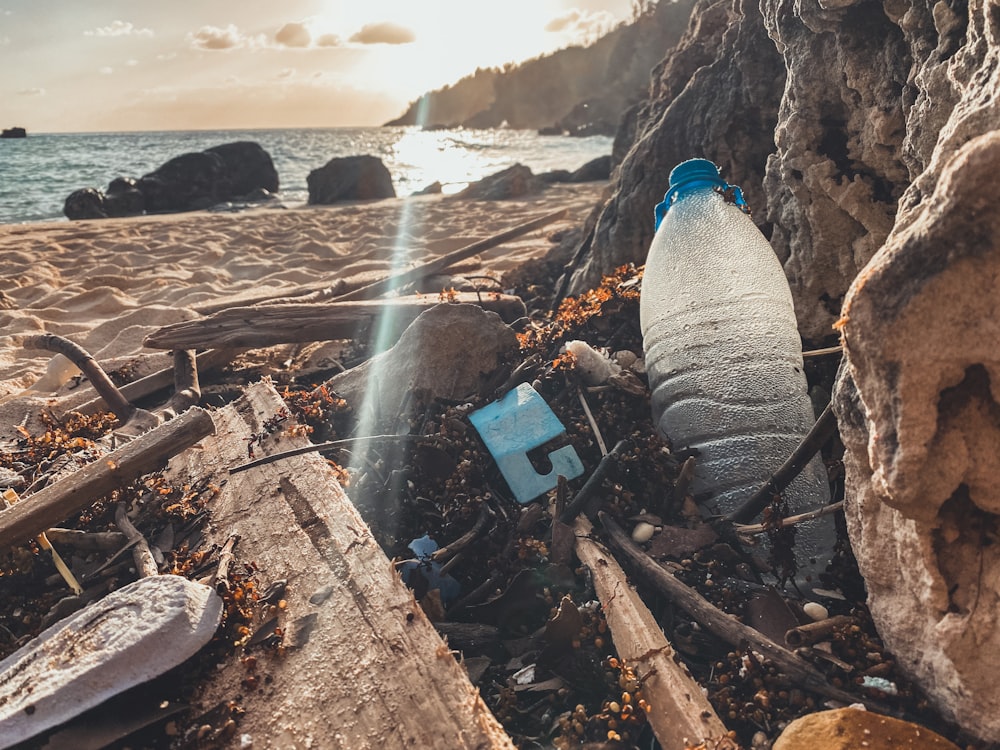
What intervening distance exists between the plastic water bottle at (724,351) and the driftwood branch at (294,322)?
1.56 m

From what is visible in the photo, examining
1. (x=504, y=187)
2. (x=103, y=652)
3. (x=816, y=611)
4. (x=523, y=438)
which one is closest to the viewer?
(x=103, y=652)

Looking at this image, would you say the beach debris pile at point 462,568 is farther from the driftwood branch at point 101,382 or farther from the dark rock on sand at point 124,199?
the dark rock on sand at point 124,199

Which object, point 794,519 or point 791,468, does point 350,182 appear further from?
point 794,519

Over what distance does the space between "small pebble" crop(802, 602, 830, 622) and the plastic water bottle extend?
0.81ft

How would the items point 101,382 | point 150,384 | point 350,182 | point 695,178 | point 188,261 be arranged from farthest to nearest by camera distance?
point 350,182 < point 188,261 < point 150,384 < point 101,382 < point 695,178

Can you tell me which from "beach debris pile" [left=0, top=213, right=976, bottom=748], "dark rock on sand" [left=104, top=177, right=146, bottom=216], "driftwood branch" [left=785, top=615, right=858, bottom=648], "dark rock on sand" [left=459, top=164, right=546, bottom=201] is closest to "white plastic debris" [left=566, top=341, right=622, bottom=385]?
"beach debris pile" [left=0, top=213, right=976, bottom=748]

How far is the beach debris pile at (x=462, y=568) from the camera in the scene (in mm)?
1631

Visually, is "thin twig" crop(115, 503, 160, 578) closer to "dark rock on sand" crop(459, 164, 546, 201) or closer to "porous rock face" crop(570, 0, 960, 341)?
"porous rock face" crop(570, 0, 960, 341)

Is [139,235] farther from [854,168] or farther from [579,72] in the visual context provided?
[579,72]

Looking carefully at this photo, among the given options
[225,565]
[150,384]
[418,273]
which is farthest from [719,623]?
[418,273]

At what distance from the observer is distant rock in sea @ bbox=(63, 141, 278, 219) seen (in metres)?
15.5

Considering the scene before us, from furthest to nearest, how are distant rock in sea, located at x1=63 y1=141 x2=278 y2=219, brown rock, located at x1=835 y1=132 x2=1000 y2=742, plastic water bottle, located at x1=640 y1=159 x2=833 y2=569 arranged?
distant rock in sea, located at x1=63 y1=141 x2=278 y2=219
plastic water bottle, located at x1=640 y1=159 x2=833 y2=569
brown rock, located at x1=835 y1=132 x2=1000 y2=742

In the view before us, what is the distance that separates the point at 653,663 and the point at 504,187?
11832 mm

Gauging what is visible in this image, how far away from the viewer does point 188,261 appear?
25.6 feet
